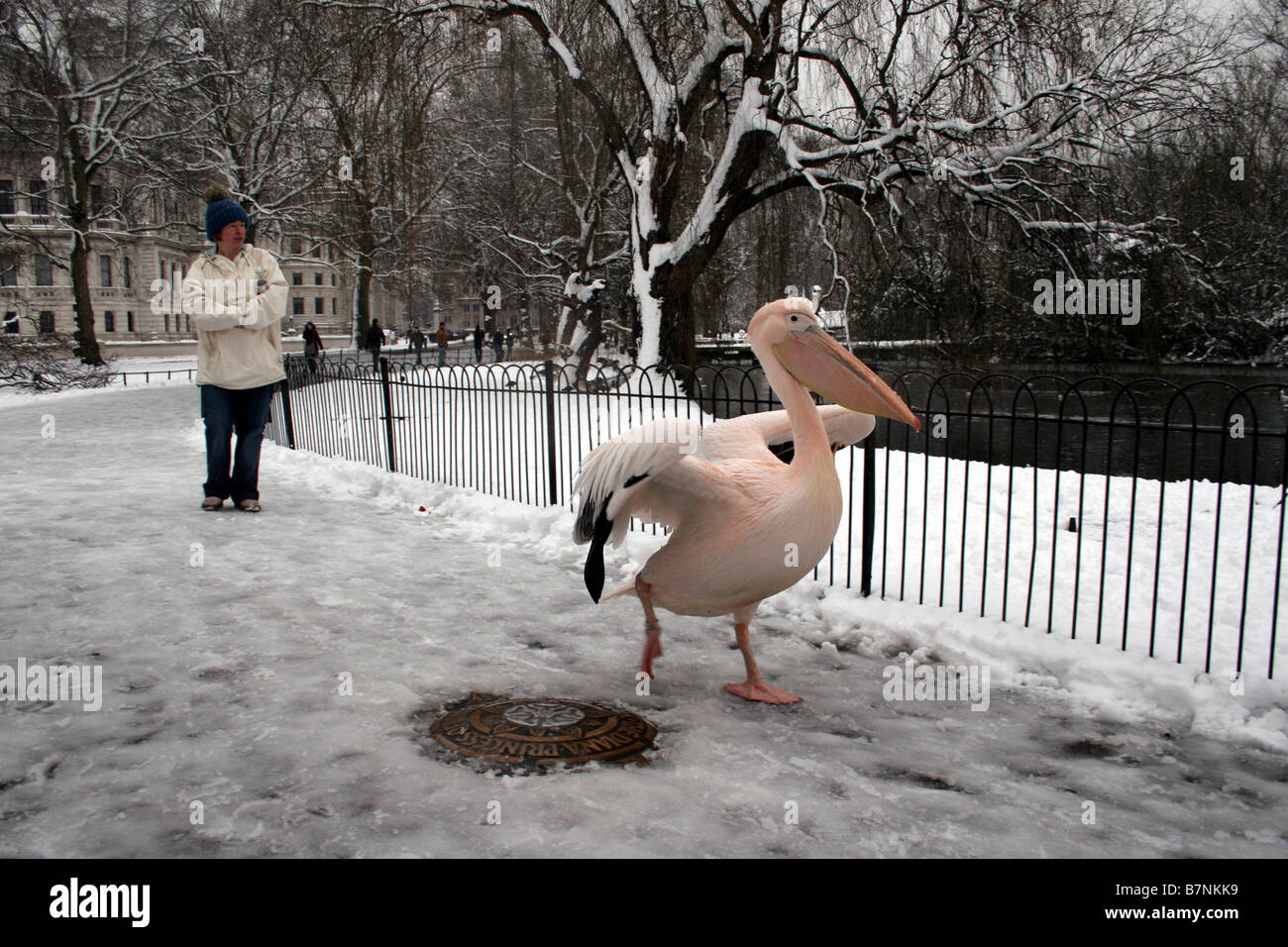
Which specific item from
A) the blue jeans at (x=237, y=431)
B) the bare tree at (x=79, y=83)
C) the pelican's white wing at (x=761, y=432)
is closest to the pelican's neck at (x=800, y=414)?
the pelican's white wing at (x=761, y=432)

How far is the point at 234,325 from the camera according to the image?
282 inches

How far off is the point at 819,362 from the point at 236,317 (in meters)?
5.20

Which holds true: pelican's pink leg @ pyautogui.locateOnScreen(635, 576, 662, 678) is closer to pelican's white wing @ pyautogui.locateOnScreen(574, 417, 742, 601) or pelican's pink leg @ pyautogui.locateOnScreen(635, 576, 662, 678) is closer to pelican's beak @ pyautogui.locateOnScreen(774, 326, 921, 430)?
pelican's white wing @ pyautogui.locateOnScreen(574, 417, 742, 601)

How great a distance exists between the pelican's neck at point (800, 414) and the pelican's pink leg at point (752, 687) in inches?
36.6

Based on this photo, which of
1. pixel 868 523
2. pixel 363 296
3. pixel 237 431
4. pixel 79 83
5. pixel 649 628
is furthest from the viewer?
pixel 363 296

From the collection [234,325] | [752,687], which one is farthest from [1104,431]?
[234,325]

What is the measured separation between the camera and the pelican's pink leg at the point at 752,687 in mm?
4246

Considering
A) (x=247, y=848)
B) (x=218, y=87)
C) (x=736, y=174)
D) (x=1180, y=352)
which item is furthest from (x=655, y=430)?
(x=218, y=87)

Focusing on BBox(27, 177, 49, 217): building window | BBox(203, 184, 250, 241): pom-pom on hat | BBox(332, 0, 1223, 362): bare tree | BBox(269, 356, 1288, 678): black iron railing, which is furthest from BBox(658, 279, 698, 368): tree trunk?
BBox(27, 177, 49, 217): building window

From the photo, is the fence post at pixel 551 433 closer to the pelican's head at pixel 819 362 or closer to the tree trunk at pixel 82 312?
the pelican's head at pixel 819 362

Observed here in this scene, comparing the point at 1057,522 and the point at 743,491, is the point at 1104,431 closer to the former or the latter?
the point at 1057,522

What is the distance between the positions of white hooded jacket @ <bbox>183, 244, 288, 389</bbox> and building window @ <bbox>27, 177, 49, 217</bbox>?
2316 centimetres

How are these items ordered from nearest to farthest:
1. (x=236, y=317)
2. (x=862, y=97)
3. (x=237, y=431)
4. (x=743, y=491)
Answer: (x=743, y=491) < (x=236, y=317) < (x=237, y=431) < (x=862, y=97)

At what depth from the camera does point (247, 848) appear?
111 inches
